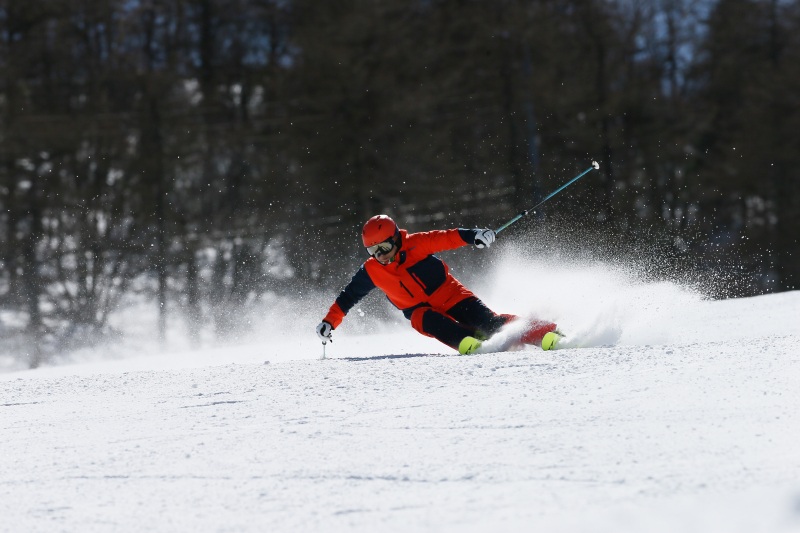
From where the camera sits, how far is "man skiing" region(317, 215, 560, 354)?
6129mm

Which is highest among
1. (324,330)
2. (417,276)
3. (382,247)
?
(382,247)

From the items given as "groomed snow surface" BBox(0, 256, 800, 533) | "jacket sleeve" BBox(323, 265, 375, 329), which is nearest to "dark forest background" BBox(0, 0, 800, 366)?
"jacket sleeve" BBox(323, 265, 375, 329)

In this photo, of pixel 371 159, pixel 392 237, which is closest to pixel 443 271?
pixel 392 237

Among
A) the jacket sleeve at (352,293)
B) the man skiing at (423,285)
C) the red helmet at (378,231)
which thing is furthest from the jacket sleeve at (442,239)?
the jacket sleeve at (352,293)

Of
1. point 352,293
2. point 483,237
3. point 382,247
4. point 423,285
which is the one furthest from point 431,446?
point 352,293

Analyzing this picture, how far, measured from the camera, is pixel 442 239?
627 centimetres

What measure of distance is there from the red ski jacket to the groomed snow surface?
143 cm

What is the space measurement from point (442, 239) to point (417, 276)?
11.8 inches

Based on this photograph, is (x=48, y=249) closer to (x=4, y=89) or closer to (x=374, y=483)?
(x=4, y=89)

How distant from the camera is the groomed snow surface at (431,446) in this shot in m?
2.43

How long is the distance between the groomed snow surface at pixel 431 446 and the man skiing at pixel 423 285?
1.25 m

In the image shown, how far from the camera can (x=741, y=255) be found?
71.8ft

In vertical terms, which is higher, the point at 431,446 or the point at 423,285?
the point at 423,285

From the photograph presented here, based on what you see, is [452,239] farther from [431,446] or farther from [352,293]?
[431,446]
